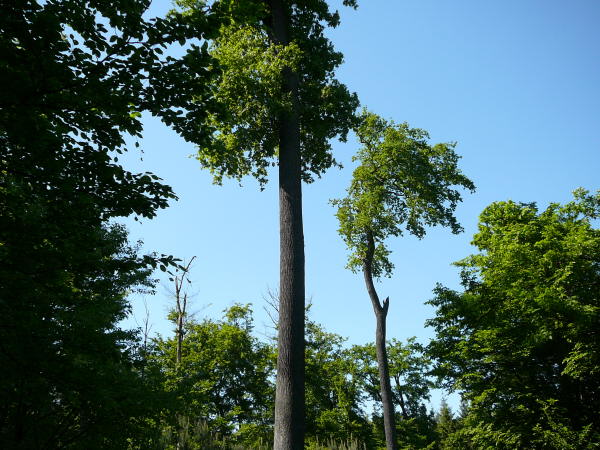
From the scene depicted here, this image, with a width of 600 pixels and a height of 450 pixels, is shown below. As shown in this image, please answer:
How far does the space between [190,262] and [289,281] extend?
13972mm

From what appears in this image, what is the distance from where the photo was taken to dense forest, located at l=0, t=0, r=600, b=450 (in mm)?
4379

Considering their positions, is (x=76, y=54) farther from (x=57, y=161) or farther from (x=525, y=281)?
(x=525, y=281)

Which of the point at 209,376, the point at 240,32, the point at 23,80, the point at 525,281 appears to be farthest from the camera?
the point at 209,376

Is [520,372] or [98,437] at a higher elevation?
[520,372]

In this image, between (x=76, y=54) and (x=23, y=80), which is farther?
(x=76, y=54)

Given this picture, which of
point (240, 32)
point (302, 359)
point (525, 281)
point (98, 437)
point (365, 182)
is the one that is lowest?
point (98, 437)

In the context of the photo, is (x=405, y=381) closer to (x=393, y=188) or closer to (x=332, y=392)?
(x=332, y=392)

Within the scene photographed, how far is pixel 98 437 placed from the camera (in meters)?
7.97

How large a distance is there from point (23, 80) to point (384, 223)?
15019 millimetres

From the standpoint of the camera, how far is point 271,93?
880cm

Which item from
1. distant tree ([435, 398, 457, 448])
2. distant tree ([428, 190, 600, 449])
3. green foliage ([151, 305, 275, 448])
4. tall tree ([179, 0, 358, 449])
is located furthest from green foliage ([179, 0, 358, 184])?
distant tree ([435, 398, 457, 448])

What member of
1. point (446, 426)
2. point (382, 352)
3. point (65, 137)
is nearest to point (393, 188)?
point (382, 352)

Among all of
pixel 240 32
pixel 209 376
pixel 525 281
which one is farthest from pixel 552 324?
pixel 209 376

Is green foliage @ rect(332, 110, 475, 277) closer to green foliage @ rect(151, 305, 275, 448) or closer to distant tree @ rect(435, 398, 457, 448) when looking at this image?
green foliage @ rect(151, 305, 275, 448)
